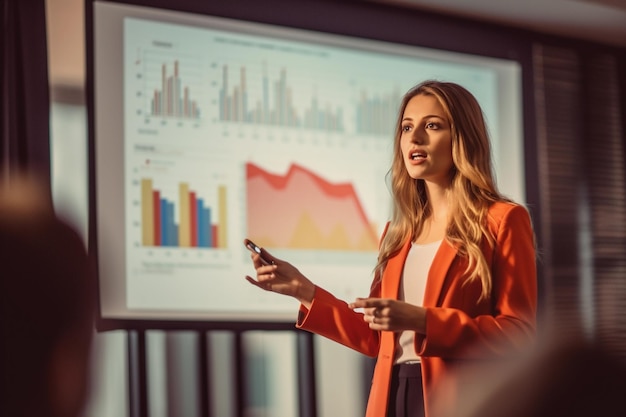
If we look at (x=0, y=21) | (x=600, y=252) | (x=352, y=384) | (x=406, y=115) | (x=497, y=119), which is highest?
(x=0, y=21)

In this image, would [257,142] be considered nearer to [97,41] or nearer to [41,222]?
[97,41]

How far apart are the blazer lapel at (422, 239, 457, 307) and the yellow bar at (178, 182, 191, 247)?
189cm

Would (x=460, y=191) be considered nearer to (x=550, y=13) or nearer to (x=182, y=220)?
(x=182, y=220)

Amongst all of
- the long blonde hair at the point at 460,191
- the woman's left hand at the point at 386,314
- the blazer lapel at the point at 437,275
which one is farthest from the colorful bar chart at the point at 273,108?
the woman's left hand at the point at 386,314

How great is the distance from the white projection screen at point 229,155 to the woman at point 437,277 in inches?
60.3

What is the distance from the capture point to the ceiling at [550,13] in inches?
173

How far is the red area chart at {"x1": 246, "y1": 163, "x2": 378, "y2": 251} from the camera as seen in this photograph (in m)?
3.71

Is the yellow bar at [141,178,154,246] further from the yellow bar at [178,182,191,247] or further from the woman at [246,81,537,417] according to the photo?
the woman at [246,81,537,417]

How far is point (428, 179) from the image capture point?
1928mm

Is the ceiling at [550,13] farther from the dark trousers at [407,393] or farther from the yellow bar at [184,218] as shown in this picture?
the dark trousers at [407,393]

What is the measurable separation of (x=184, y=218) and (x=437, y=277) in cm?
193

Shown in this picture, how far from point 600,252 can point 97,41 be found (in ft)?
9.52

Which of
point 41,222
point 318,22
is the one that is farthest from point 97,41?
point 41,222

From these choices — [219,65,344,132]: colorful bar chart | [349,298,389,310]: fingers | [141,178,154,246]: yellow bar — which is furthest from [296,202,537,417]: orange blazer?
[219,65,344,132]: colorful bar chart
